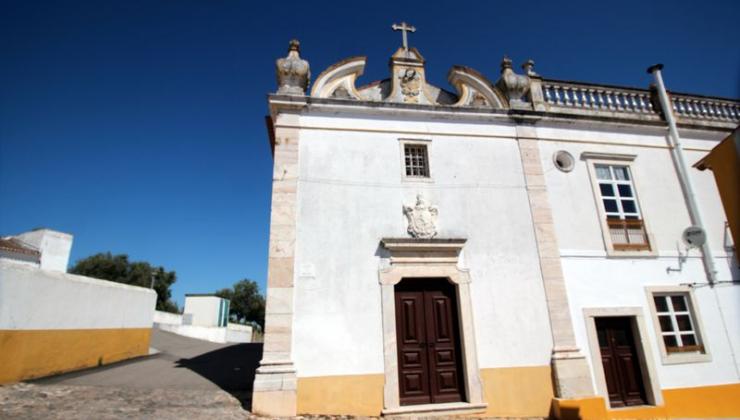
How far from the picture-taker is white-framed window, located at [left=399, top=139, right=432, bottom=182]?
7.90m

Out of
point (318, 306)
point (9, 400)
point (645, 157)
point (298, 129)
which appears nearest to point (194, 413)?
point (318, 306)

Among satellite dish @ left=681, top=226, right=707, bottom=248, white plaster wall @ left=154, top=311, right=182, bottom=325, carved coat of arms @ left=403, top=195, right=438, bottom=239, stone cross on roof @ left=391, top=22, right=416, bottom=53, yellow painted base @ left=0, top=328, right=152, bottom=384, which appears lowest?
yellow painted base @ left=0, top=328, right=152, bottom=384

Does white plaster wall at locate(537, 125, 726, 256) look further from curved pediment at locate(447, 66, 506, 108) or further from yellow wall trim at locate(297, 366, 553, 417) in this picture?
yellow wall trim at locate(297, 366, 553, 417)

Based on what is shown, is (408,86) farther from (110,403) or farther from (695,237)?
(110,403)

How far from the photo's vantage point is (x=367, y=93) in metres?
8.64

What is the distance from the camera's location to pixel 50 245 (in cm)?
2294

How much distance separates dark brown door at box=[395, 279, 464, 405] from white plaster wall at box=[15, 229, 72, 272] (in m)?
25.6

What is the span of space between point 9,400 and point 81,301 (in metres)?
3.48

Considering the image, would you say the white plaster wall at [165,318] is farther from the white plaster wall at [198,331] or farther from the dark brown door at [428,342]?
the dark brown door at [428,342]

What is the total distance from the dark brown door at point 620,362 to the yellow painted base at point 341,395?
15.1ft

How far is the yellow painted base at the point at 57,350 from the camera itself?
703cm

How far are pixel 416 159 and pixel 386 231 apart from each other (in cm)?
195

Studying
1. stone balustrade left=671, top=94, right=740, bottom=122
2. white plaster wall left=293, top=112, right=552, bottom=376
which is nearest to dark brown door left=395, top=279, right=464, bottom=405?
white plaster wall left=293, top=112, right=552, bottom=376

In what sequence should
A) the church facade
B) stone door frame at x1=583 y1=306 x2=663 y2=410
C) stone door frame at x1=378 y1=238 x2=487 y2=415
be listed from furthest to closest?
stone door frame at x1=583 y1=306 x2=663 y2=410, the church facade, stone door frame at x1=378 y1=238 x2=487 y2=415
